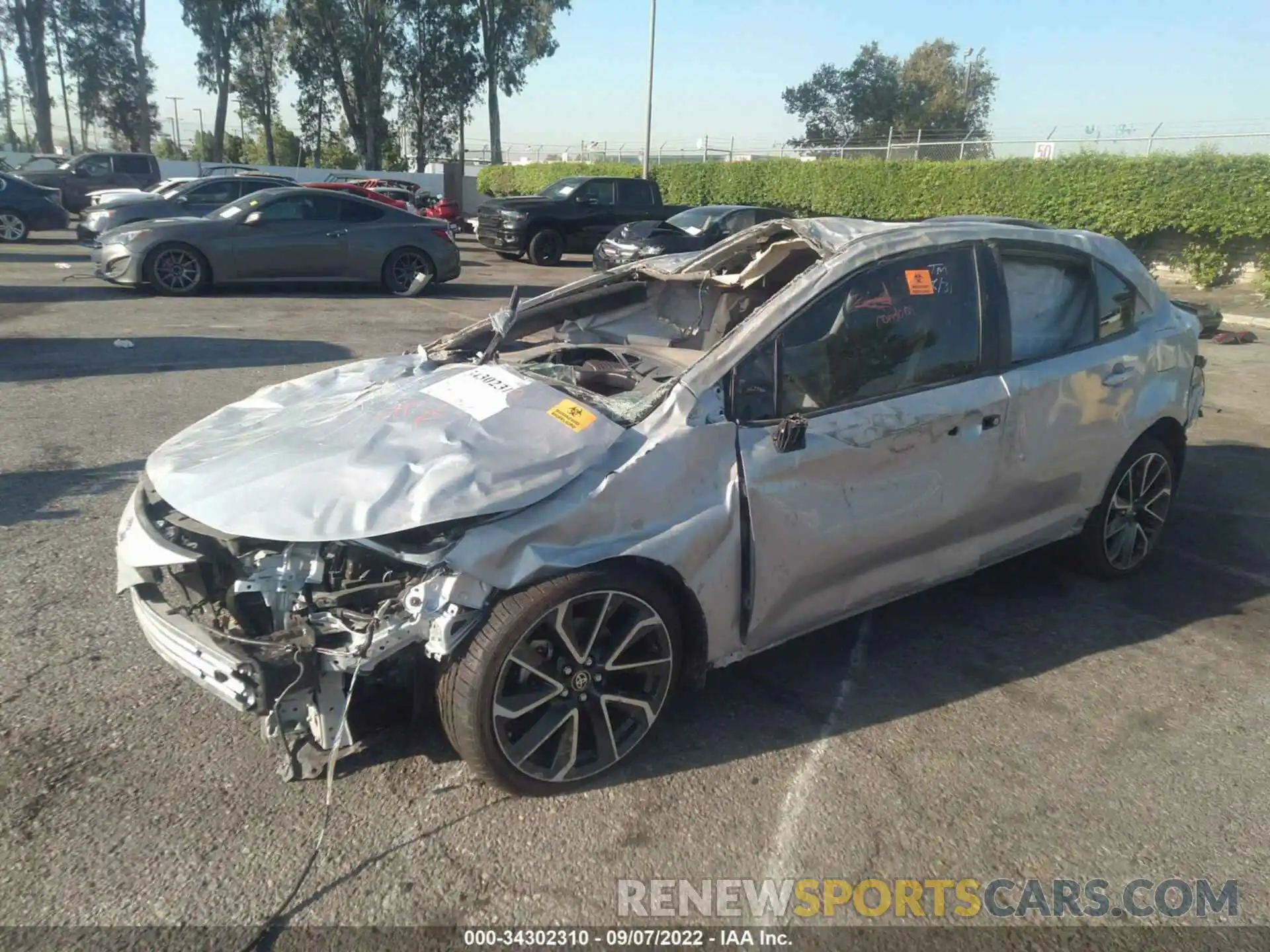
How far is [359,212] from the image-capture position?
14234 millimetres

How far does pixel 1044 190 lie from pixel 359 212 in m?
14.1

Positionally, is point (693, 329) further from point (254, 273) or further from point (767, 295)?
point (254, 273)

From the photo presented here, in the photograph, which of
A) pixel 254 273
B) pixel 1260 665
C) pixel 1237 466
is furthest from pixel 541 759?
pixel 254 273

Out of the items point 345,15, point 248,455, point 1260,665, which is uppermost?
point 345,15

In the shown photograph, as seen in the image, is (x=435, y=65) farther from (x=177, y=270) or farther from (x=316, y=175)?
(x=177, y=270)

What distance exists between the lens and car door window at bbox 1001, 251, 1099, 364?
4.18 m

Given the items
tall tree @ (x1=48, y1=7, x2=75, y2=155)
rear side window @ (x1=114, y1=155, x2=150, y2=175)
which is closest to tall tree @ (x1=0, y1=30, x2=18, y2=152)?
tall tree @ (x1=48, y1=7, x2=75, y2=155)

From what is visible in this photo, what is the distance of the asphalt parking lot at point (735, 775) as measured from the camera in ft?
8.82

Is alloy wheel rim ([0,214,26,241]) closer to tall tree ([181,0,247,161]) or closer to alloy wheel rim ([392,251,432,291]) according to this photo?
alloy wheel rim ([392,251,432,291])

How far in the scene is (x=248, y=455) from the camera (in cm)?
325

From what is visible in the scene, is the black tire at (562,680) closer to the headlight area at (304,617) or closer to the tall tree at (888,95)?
the headlight area at (304,617)

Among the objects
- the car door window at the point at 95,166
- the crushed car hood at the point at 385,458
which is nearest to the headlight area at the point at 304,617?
the crushed car hood at the point at 385,458

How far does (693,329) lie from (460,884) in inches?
110

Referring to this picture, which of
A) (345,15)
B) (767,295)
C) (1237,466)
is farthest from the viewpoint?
(345,15)
